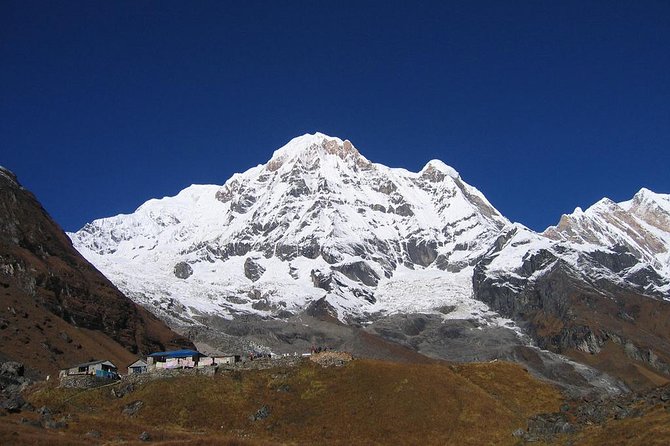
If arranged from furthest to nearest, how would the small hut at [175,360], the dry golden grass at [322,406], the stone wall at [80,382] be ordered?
1. the small hut at [175,360]
2. the stone wall at [80,382]
3. the dry golden grass at [322,406]

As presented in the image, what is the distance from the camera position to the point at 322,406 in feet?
312

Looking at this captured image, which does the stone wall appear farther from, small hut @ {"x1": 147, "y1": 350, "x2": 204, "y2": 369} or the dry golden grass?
small hut @ {"x1": 147, "y1": 350, "x2": 204, "y2": 369}

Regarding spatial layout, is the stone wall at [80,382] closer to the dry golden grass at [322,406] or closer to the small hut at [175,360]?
the dry golden grass at [322,406]

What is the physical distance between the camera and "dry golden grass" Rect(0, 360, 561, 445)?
85625 millimetres

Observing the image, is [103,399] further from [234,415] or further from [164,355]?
[164,355]

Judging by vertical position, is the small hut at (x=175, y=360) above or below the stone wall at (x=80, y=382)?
above

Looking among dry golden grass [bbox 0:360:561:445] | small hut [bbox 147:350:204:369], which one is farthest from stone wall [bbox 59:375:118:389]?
small hut [bbox 147:350:204:369]

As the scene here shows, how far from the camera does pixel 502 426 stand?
294 feet

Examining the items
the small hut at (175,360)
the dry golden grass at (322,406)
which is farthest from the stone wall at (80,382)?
the small hut at (175,360)

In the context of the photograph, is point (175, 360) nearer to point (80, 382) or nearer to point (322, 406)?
point (80, 382)

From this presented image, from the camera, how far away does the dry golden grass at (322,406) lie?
8562 cm

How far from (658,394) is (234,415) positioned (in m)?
48.4

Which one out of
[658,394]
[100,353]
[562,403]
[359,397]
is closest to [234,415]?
[359,397]

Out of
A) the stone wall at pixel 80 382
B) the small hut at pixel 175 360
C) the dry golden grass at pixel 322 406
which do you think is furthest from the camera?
the small hut at pixel 175 360
